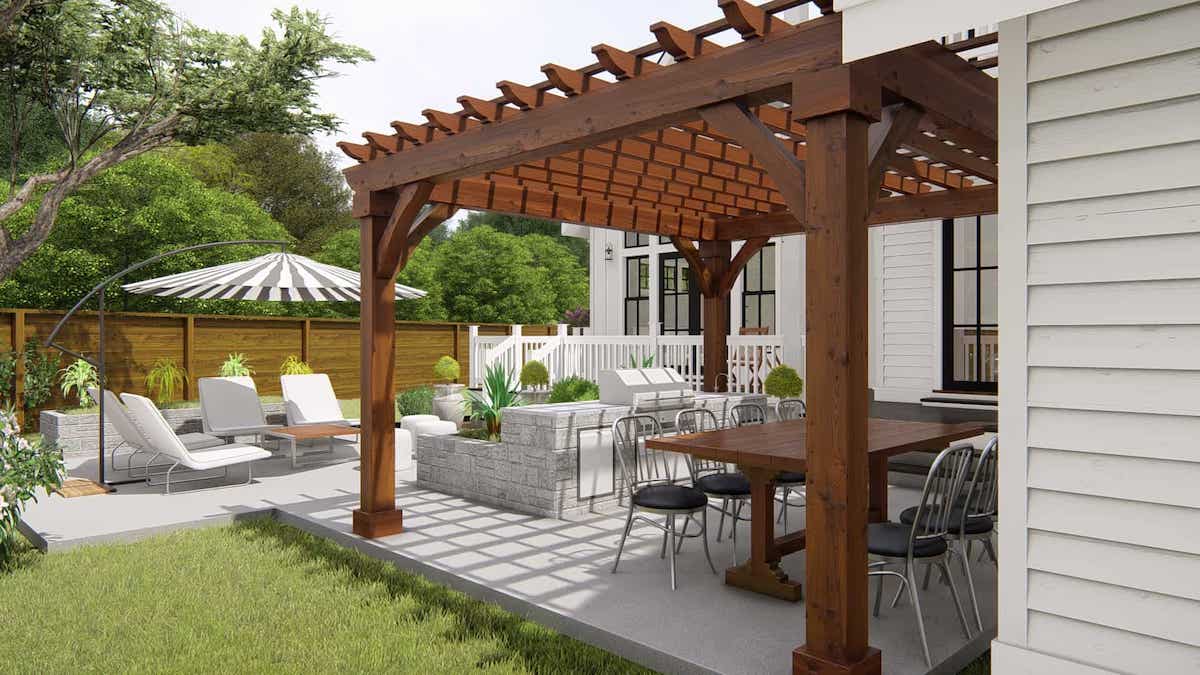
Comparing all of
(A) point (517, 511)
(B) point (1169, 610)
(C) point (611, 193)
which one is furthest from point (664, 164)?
(B) point (1169, 610)

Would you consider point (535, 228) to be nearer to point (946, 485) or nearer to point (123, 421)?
point (123, 421)

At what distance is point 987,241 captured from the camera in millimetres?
8883

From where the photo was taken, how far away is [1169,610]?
248cm

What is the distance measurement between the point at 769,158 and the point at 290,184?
26.0 m

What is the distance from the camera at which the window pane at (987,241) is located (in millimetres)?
8812

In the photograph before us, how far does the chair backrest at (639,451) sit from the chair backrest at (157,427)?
378cm

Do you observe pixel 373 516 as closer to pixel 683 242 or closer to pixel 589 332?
pixel 683 242

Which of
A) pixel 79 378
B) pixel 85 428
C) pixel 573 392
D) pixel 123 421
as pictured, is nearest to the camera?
pixel 123 421

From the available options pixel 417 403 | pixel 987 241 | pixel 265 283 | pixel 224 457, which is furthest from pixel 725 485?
pixel 417 403

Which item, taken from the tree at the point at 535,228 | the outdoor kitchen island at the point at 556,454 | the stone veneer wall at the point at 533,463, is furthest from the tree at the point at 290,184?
the stone veneer wall at the point at 533,463

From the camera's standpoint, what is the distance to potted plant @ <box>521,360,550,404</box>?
391 inches

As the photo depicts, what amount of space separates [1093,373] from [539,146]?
2.99 meters

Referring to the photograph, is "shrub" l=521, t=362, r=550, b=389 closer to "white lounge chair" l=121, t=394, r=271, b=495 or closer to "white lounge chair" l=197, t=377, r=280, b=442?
"white lounge chair" l=197, t=377, r=280, b=442

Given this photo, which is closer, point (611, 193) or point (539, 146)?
point (539, 146)
